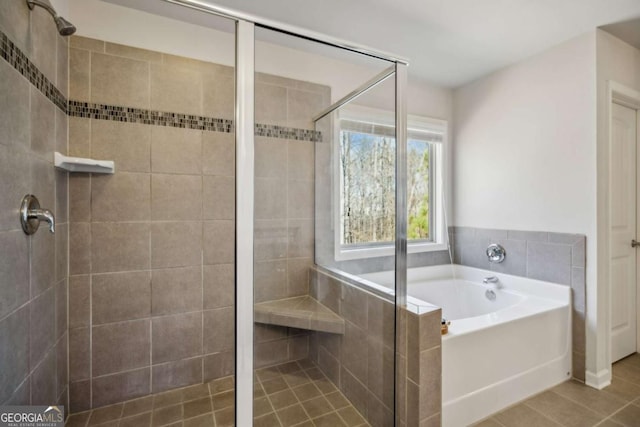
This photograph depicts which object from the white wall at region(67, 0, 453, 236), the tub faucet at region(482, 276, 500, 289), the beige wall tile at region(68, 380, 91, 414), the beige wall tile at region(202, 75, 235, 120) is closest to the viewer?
the white wall at region(67, 0, 453, 236)

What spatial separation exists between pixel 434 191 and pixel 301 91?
6.12 ft

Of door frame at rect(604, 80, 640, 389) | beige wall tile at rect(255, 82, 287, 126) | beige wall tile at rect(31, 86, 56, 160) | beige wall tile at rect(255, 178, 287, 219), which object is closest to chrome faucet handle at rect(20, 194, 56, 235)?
beige wall tile at rect(31, 86, 56, 160)

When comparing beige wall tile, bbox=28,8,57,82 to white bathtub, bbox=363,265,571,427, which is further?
white bathtub, bbox=363,265,571,427

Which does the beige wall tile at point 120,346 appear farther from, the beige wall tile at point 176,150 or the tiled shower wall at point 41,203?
the beige wall tile at point 176,150

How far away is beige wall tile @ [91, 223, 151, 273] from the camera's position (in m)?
1.73

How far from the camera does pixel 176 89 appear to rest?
1.91 metres

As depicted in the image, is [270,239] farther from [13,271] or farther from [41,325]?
[41,325]

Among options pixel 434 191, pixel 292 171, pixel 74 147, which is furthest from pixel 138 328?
pixel 434 191

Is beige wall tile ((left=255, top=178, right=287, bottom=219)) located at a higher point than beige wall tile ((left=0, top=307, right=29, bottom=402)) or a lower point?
higher

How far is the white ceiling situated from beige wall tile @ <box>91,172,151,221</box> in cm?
122

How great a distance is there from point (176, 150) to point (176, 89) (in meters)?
0.40

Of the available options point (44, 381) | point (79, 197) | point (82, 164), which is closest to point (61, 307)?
point (44, 381)

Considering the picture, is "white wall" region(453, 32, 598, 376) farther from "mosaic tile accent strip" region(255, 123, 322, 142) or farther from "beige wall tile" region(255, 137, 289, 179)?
"beige wall tile" region(255, 137, 289, 179)

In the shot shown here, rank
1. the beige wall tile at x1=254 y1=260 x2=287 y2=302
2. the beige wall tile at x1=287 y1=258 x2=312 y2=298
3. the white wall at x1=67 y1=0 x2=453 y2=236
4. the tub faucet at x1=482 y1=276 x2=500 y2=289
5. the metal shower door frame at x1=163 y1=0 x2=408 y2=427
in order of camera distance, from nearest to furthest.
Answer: the metal shower door frame at x1=163 y1=0 x2=408 y2=427
the beige wall tile at x1=254 y1=260 x2=287 y2=302
the beige wall tile at x1=287 y1=258 x2=312 y2=298
the white wall at x1=67 y1=0 x2=453 y2=236
the tub faucet at x1=482 y1=276 x2=500 y2=289
